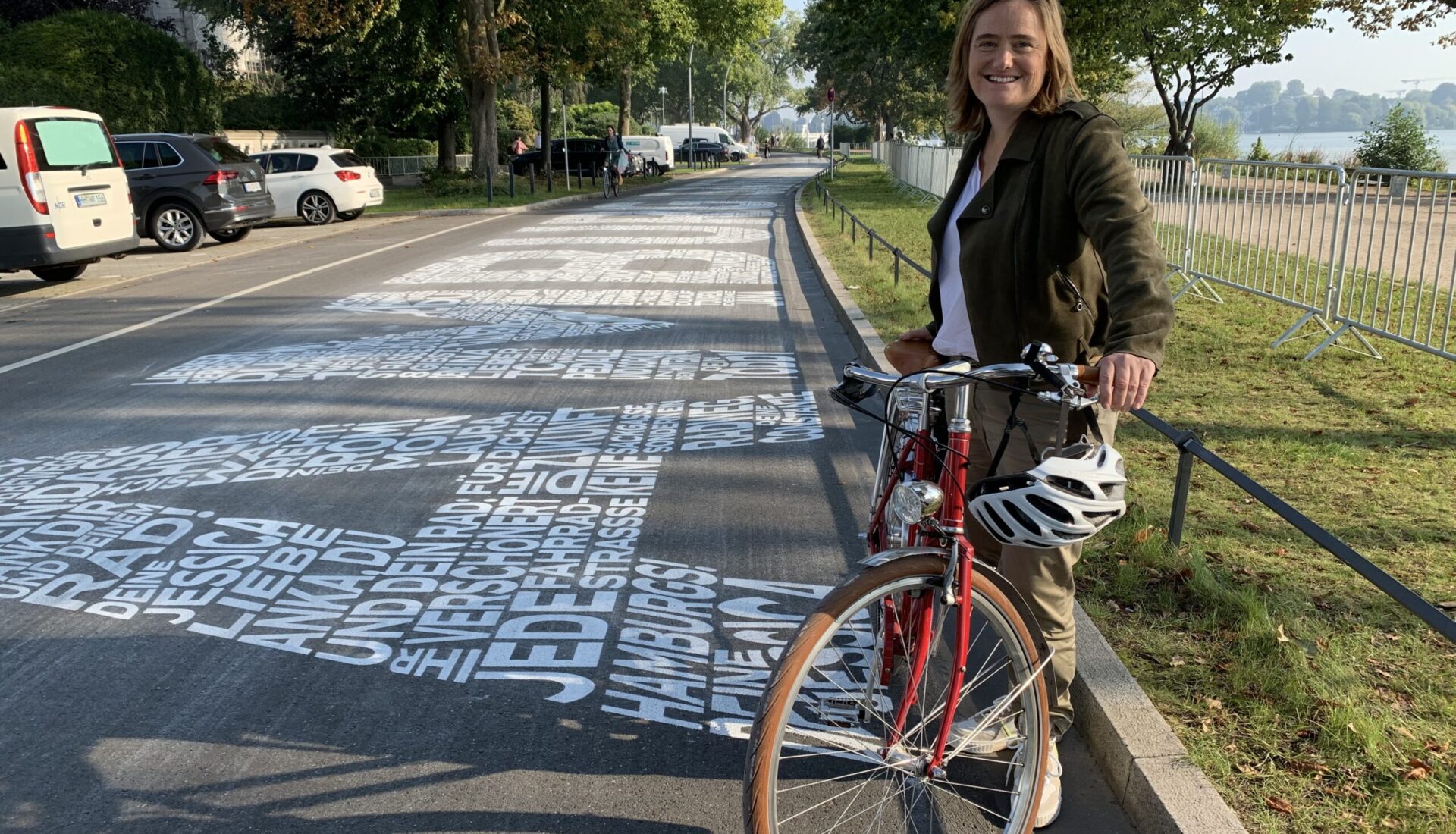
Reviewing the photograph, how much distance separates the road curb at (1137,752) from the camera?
9.09 feet

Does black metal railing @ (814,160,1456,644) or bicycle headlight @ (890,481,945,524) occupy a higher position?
bicycle headlight @ (890,481,945,524)

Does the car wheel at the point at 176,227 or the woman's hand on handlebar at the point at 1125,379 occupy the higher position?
the woman's hand on handlebar at the point at 1125,379

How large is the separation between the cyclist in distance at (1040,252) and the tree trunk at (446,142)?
40690 millimetres

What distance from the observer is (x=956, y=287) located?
9.70ft

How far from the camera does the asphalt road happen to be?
3123mm

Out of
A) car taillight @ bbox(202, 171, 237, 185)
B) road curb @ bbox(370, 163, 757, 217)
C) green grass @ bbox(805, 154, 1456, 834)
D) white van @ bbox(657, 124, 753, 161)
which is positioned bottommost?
green grass @ bbox(805, 154, 1456, 834)

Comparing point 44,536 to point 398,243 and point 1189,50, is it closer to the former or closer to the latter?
point 398,243

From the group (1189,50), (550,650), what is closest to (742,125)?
(1189,50)

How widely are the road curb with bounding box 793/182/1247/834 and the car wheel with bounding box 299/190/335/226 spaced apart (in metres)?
21.8

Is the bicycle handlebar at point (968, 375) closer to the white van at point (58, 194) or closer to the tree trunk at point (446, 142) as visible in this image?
the white van at point (58, 194)

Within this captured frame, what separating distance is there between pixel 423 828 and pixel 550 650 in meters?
1.04

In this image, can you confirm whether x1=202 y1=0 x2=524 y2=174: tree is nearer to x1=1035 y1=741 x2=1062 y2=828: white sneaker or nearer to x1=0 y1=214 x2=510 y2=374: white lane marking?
x1=0 y1=214 x2=510 y2=374: white lane marking

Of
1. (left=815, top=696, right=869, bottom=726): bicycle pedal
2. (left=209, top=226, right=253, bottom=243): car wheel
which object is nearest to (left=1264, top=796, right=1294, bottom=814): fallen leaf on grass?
(left=815, top=696, right=869, bottom=726): bicycle pedal

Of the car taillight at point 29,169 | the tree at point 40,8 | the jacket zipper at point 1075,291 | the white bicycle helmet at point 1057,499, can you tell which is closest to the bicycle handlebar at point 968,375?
the white bicycle helmet at point 1057,499
